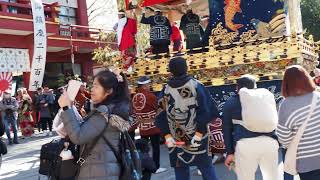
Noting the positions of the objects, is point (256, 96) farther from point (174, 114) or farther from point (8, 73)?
point (8, 73)

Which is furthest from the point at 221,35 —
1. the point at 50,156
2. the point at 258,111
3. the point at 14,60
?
the point at 14,60

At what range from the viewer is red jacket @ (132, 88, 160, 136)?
7.05 metres

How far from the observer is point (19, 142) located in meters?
13.4

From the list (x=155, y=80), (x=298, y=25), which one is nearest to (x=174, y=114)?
(x=155, y=80)

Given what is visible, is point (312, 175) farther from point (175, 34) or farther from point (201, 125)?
point (175, 34)

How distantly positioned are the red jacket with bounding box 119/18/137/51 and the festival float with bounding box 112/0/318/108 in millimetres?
416

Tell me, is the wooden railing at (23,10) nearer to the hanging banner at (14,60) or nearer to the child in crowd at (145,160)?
the hanging banner at (14,60)

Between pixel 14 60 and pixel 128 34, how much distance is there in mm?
10375

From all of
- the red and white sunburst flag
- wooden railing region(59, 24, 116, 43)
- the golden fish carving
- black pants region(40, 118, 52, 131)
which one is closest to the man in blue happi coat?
the golden fish carving

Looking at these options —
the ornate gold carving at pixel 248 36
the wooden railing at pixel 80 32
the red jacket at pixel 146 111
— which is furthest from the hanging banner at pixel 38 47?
the red jacket at pixel 146 111

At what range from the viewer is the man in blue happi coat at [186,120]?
5.09 metres

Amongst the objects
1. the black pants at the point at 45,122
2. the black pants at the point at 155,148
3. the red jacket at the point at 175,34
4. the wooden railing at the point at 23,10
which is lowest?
the black pants at the point at 45,122

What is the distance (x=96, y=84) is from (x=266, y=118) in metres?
1.78

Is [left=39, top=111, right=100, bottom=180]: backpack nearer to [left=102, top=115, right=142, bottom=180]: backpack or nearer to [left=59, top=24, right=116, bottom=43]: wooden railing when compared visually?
[left=102, top=115, right=142, bottom=180]: backpack
